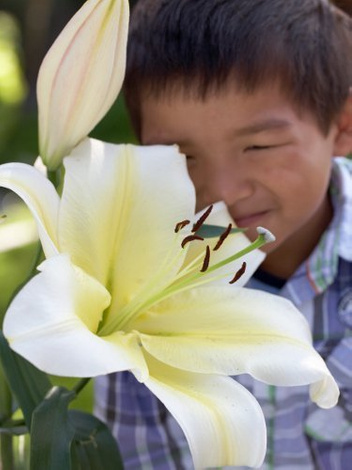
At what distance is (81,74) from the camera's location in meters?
0.57

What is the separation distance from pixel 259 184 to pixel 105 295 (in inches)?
11.9

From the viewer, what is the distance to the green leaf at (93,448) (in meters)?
0.59

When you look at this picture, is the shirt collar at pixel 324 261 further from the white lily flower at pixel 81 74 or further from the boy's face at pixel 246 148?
the white lily flower at pixel 81 74

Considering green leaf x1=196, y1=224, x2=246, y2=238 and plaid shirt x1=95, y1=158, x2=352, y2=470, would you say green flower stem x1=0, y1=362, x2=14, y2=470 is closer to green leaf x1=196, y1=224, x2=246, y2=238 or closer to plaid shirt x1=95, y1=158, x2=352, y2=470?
green leaf x1=196, y1=224, x2=246, y2=238

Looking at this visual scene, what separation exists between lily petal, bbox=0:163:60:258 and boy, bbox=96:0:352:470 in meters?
0.28

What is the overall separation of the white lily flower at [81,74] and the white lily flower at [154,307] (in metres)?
0.02

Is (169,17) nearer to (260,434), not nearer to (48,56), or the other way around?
(48,56)

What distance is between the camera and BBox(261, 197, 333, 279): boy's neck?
1039 millimetres

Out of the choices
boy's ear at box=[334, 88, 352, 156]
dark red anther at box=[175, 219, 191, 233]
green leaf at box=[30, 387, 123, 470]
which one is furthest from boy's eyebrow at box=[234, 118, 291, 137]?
green leaf at box=[30, 387, 123, 470]

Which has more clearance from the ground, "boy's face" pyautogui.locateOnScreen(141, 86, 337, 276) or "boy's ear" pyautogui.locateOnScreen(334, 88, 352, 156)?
"boy's face" pyautogui.locateOnScreen(141, 86, 337, 276)

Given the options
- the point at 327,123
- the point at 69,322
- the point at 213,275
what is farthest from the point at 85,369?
the point at 327,123

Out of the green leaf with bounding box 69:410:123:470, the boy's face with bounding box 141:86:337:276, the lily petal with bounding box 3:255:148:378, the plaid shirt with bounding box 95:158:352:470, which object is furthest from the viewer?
the plaid shirt with bounding box 95:158:352:470

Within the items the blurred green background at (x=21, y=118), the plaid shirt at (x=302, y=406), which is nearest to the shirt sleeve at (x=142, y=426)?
the plaid shirt at (x=302, y=406)

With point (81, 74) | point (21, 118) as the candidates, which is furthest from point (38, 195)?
point (21, 118)
